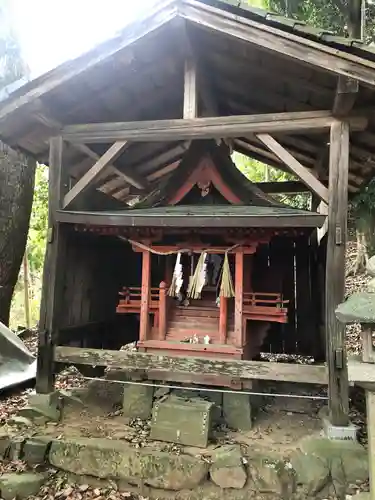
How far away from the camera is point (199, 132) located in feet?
18.4

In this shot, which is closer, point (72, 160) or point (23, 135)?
point (23, 135)

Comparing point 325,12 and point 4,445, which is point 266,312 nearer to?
point 4,445

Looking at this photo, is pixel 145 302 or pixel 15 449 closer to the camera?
pixel 15 449

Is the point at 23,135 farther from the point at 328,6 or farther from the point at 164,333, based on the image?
the point at 328,6

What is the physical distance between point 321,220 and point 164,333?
9.05ft

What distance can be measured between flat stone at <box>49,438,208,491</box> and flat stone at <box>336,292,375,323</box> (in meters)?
2.60

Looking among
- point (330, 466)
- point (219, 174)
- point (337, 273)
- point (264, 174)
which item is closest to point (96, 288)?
point (219, 174)

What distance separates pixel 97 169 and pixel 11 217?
4680 mm

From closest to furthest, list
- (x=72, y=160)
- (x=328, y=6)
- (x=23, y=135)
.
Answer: (x=23, y=135), (x=72, y=160), (x=328, y=6)

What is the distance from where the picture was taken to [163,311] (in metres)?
6.15

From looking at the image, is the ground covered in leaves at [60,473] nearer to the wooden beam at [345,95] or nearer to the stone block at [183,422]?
the stone block at [183,422]

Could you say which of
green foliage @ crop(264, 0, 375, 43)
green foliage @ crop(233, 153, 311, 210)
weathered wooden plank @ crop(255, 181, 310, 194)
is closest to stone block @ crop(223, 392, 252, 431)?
weathered wooden plank @ crop(255, 181, 310, 194)

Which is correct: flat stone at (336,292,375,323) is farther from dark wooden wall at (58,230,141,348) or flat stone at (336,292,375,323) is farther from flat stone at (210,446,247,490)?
dark wooden wall at (58,230,141,348)

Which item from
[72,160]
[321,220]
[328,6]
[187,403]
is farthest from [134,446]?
[328,6]
